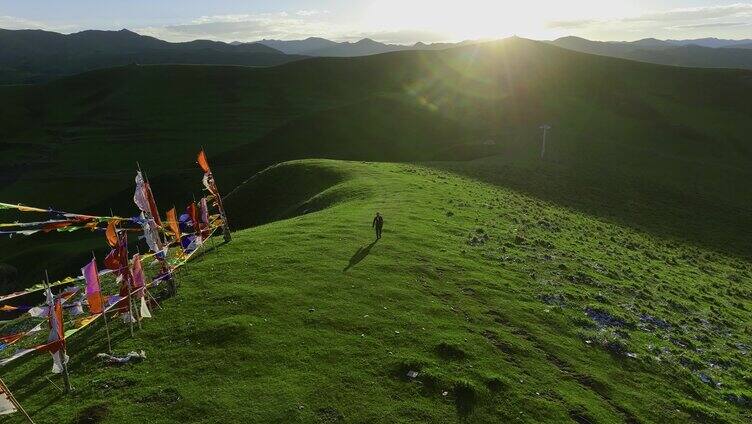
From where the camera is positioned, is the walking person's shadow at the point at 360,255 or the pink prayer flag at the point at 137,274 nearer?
the pink prayer flag at the point at 137,274

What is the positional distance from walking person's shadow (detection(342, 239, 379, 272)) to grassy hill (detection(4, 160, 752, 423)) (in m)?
0.20

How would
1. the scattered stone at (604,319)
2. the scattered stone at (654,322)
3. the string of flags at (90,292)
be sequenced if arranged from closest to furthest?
the string of flags at (90,292)
the scattered stone at (604,319)
the scattered stone at (654,322)

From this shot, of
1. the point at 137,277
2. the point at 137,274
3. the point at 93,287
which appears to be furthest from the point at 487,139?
the point at 93,287

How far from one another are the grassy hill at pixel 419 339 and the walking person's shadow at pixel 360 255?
204mm

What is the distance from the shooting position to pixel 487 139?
384 feet

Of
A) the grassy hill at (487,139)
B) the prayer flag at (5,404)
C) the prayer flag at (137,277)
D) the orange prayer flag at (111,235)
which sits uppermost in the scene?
the orange prayer flag at (111,235)

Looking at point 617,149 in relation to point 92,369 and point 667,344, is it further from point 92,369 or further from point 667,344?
point 92,369

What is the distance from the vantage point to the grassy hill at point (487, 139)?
2958 inches

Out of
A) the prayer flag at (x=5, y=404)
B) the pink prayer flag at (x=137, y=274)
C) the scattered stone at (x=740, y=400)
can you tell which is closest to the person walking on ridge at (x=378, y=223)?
the pink prayer flag at (x=137, y=274)

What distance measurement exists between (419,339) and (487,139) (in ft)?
327

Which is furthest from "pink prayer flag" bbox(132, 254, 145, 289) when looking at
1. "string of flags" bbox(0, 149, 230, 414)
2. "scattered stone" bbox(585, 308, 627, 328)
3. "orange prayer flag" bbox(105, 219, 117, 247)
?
"scattered stone" bbox(585, 308, 627, 328)

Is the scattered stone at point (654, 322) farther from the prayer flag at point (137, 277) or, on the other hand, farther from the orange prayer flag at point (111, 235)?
the orange prayer flag at point (111, 235)

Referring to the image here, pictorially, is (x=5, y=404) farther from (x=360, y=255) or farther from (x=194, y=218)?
(x=360, y=255)

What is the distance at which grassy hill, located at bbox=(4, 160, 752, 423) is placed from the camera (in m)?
19.1
